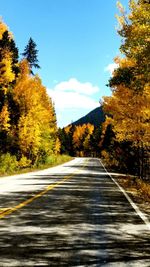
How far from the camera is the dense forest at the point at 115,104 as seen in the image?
1568 centimetres

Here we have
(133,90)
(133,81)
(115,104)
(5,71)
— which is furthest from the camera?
(5,71)

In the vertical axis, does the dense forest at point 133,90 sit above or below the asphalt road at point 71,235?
above

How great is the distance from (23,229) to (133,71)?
8.91 meters

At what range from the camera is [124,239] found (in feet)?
26.8

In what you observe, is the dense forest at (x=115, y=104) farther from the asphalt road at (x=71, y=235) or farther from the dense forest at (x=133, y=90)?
the asphalt road at (x=71, y=235)

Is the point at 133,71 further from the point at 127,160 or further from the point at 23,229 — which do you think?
the point at 127,160

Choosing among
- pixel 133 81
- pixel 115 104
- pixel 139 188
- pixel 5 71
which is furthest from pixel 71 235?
pixel 5 71

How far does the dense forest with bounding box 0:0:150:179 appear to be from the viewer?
15.7 metres

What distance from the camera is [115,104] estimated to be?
26.0 metres

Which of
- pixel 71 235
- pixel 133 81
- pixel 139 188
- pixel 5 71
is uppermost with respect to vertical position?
pixel 5 71

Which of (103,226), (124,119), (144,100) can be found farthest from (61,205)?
(124,119)

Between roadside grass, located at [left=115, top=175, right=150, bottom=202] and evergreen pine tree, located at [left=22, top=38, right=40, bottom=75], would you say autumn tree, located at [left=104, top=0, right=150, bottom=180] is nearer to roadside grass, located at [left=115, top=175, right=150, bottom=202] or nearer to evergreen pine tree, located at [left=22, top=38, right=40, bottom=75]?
roadside grass, located at [left=115, top=175, right=150, bottom=202]

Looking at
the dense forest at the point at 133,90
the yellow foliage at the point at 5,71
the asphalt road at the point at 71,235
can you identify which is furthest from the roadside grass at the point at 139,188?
the yellow foliage at the point at 5,71

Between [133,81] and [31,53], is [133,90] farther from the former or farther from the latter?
[31,53]
